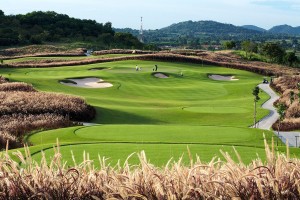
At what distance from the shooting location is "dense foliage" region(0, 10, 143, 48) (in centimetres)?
11250

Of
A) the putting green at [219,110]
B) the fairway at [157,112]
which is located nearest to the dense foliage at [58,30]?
the fairway at [157,112]

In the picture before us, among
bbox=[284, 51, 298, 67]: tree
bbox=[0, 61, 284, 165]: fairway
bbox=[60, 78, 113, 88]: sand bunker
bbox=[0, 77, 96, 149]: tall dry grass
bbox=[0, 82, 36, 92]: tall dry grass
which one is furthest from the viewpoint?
A: bbox=[284, 51, 298, 67]: tree

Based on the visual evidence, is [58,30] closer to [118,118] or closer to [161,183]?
[118,118]

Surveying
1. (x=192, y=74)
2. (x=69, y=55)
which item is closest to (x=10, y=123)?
(x=192, y=74)

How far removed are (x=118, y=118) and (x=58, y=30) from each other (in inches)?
3628

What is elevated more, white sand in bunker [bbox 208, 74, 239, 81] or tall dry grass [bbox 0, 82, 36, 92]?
tall dry grass [bbox 0, 82, 36, 92]

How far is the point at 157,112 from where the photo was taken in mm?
37250

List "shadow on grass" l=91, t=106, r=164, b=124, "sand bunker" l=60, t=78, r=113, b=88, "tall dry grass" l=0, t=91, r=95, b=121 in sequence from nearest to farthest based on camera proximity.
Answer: "tall dry grass" l=0, t=91, r=95, b=121, "shadow on grass" l=91, t=106, r=164, b=124, "sand bunker" l=60, t=78, r=113, b=88

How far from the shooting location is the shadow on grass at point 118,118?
108ft

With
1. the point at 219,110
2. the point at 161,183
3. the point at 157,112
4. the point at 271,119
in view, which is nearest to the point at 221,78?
the point at 219,110

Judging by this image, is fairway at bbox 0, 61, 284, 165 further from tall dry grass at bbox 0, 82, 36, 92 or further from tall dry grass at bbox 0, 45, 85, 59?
tall dry grass at bbox 0, 45, 85, 59

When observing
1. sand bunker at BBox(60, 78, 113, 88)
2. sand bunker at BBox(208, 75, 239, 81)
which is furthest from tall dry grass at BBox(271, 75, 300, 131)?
sand bunker at BBox(60, 78, 113, 88)

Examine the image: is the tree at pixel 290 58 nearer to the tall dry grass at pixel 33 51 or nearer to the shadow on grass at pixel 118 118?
the tall dry grass at pixel 33 51

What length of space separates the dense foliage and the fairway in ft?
153
